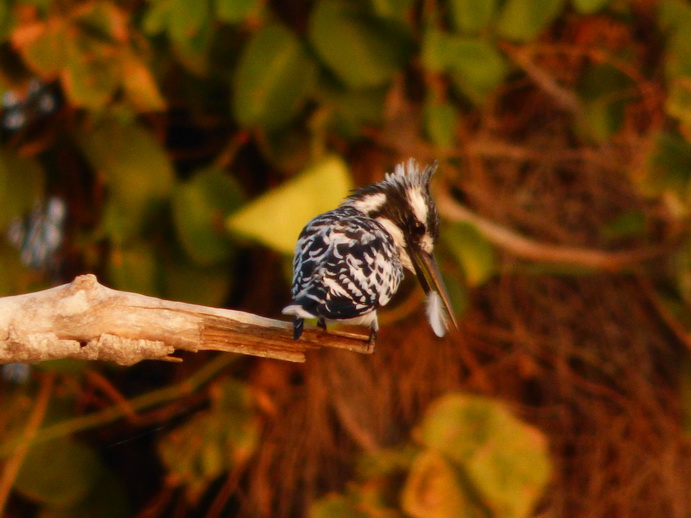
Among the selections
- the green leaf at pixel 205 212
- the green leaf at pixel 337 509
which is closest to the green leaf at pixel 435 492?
the green leaf at pixel 337 509

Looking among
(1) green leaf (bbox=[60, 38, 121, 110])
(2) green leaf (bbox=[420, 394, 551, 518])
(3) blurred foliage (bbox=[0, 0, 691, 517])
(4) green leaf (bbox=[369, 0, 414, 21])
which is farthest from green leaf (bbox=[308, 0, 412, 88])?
(2) green leaf (bbox=[420, 394, 551, 518])

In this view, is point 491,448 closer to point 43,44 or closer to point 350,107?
point 350,107

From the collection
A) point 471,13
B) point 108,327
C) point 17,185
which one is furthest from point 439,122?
point 108,327

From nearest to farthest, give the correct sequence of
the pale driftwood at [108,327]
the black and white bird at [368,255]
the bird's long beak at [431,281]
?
the pale driftwood at [108,327] < the black and white bird at [368,255] < the bird's long beak at [431,281]

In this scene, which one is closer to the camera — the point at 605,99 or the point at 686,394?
the point at 686,394

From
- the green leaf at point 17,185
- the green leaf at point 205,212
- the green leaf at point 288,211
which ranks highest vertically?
the green leaf at point 17,185

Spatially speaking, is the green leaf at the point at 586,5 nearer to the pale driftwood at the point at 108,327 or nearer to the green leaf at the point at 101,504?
the pale driftwood at the point at 108,327

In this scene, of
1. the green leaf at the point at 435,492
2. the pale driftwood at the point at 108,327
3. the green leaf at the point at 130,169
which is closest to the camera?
the pale driftwood at the point at 108,327
